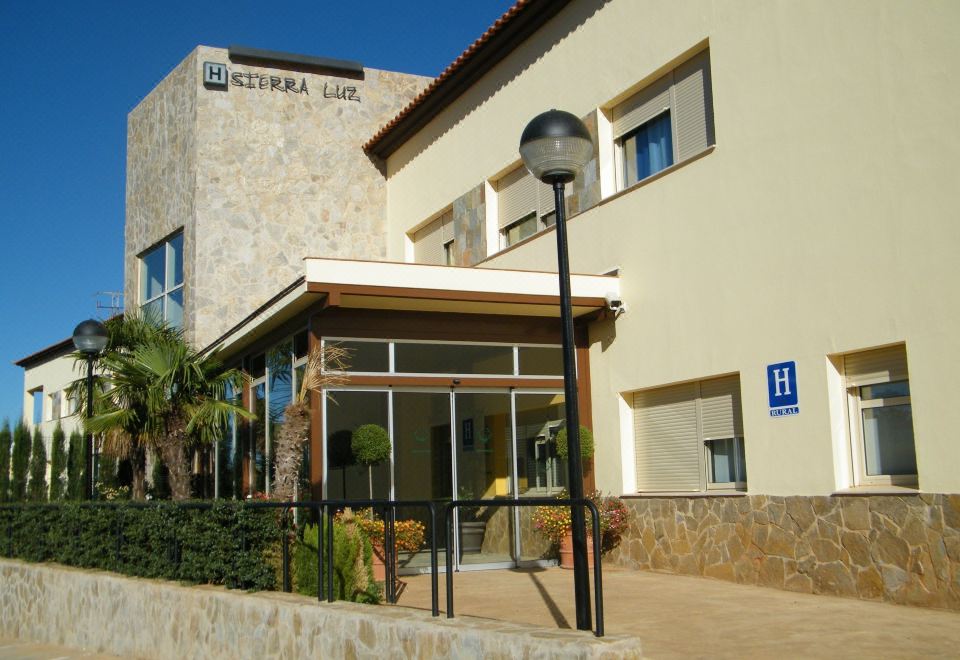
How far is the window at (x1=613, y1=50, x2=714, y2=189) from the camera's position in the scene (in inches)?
496

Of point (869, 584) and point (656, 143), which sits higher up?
point (656, 143)

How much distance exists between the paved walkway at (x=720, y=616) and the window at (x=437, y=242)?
26.5ft

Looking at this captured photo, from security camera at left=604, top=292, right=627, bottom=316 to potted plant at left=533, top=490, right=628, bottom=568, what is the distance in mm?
2521

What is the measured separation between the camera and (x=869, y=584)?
9.66m

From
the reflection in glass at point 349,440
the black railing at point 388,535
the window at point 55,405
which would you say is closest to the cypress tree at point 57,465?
the window at point 55,405

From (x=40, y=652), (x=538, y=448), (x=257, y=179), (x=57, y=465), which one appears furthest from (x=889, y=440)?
(x=57, y=465)

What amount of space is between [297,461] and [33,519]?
5064 millimetres

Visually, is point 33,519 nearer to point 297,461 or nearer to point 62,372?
point 297,461

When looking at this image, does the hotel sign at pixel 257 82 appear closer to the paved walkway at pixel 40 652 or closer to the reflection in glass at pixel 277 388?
the reflection in glass at pixel 277 388

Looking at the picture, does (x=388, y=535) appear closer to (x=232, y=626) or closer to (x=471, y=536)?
(x=232, y=626)

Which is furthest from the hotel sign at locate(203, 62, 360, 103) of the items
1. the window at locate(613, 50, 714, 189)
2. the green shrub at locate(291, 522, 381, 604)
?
the green shrub at locate(291, 522, 381, 604)

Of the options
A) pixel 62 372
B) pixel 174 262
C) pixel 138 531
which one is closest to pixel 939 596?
pixel 138 531

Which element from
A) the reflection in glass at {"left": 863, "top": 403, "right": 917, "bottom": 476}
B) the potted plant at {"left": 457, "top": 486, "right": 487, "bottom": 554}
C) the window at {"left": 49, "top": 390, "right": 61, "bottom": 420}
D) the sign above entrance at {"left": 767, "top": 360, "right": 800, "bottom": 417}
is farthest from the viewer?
the window at {"left": 49, "top": 390, "right": 61, "bottom": 420}

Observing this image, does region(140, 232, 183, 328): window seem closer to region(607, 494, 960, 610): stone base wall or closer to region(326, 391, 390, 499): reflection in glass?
region(326, 391, 390, 499): reflection in glass
